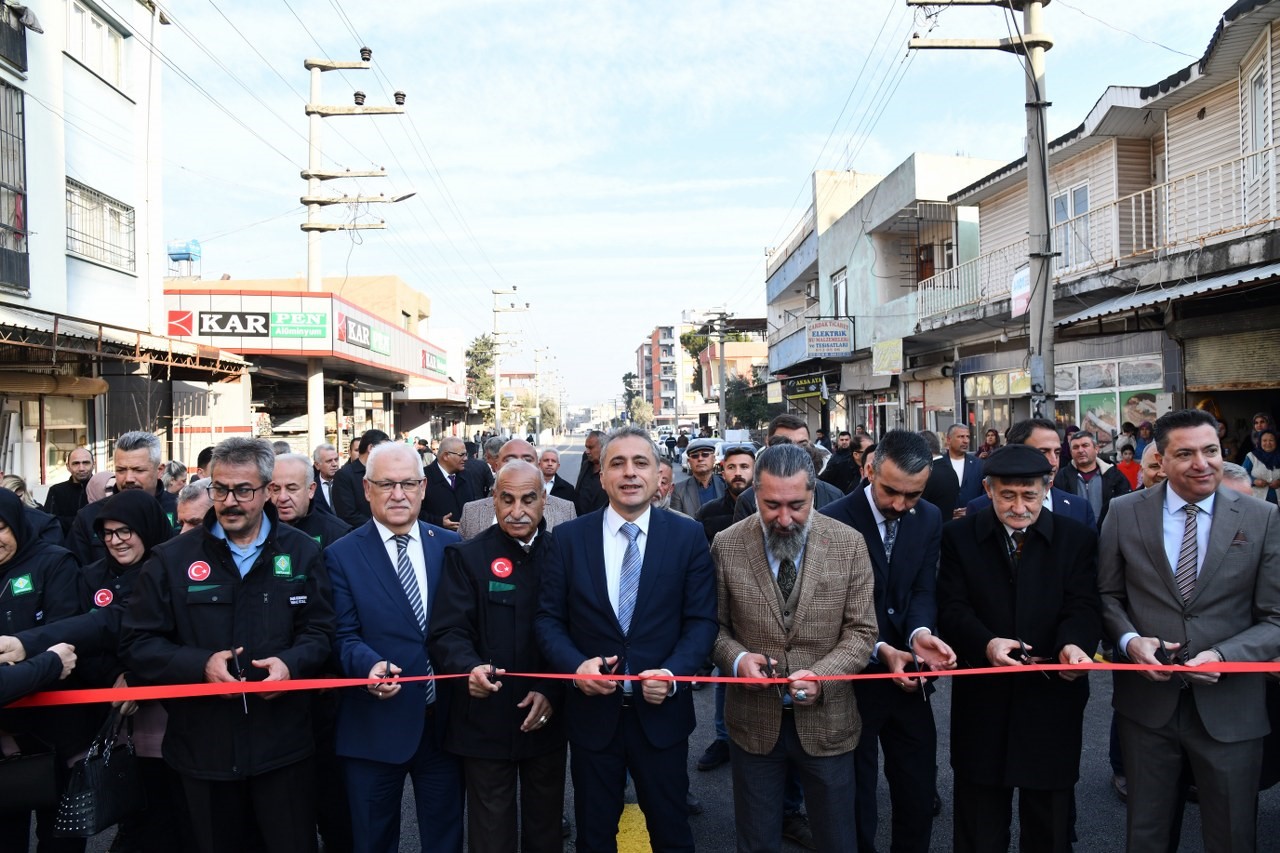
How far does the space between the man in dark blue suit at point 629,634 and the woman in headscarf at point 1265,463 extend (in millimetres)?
9664

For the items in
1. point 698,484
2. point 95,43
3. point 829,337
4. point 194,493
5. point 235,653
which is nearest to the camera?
point 235,653

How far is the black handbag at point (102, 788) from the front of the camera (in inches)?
138

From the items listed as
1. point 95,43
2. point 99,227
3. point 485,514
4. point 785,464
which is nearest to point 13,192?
point 99,227

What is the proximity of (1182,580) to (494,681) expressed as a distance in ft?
9.44

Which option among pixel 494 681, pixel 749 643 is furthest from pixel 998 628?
pixel 494 681

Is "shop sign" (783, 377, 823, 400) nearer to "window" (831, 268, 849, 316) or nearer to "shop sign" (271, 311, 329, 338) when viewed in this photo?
"window" (831, 268, 849, 316)

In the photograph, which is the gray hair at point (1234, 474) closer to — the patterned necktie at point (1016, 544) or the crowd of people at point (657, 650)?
the crowd of people at point (657, 650)

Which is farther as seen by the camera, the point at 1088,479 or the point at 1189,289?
the point at 1189,289

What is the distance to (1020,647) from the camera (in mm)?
3557

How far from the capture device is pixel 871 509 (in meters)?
4.09

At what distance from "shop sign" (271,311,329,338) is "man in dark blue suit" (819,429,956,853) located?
66.2ft

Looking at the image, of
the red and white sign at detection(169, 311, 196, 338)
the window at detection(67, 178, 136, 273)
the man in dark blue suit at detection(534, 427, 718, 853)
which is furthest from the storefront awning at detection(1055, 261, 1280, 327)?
the red and white sign at detection(169, 311, 196, 338)

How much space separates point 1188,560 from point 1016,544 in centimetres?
67

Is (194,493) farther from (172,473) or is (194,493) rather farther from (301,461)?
→ (172,473)
